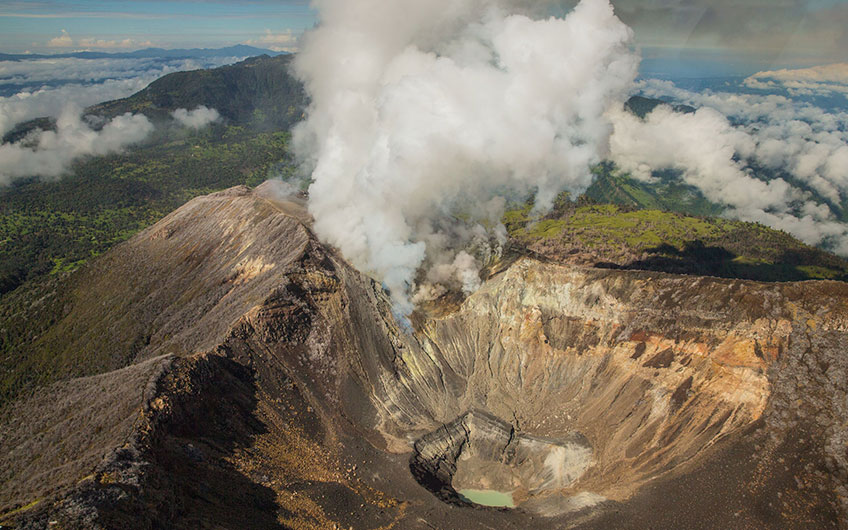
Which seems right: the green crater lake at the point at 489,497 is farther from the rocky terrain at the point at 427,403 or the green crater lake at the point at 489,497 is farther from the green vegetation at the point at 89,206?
the green vegetation at the point at 89,206

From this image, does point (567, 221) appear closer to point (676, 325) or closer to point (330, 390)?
point (676, 325)

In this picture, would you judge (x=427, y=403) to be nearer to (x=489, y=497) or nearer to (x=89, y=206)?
(x=489, y=497)

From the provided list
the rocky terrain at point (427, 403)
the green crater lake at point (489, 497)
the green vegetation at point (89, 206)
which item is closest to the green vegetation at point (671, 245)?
the rocky terrain at point (427, 403)

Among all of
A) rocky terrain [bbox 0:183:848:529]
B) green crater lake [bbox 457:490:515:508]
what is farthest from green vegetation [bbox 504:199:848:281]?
green crater lake [bbox 457:490:515:508]

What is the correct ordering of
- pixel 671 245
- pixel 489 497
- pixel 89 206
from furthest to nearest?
pixel 89 206 → pixel 671 245 → pixel 489 497

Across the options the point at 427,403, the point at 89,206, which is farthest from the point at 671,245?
the point at 89,206

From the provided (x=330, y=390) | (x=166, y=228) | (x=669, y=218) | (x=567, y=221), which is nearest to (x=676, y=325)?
(x=330, y=390)
